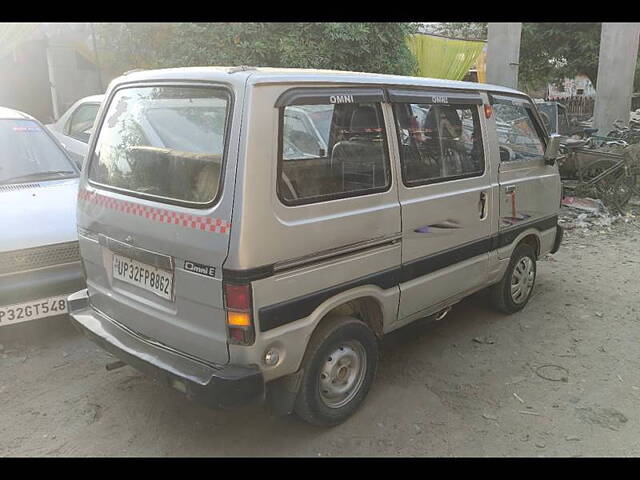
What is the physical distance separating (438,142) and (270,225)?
1.57 m

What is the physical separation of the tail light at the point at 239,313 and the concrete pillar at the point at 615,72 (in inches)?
502

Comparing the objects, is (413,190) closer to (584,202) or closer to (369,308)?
(369,308)

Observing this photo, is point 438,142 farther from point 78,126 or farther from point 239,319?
point 78,126

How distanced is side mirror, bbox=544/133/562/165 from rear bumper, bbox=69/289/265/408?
3281mm

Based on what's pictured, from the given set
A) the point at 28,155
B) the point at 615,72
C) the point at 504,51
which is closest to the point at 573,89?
the point at 615,72

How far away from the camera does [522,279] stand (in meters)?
4.80

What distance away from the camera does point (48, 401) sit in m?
3.44

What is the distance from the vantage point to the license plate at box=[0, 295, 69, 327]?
386 cm

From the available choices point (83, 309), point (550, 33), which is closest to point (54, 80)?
point (83, 309)

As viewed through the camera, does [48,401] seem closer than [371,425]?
No

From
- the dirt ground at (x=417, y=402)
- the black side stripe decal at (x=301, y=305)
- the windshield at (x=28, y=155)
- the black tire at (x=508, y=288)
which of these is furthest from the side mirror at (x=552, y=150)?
the windshield at (x=28, y=155)

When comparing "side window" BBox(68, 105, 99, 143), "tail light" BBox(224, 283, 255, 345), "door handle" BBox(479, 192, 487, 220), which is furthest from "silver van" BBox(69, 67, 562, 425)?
"side window" BBox(68, 105, 99, 143)
